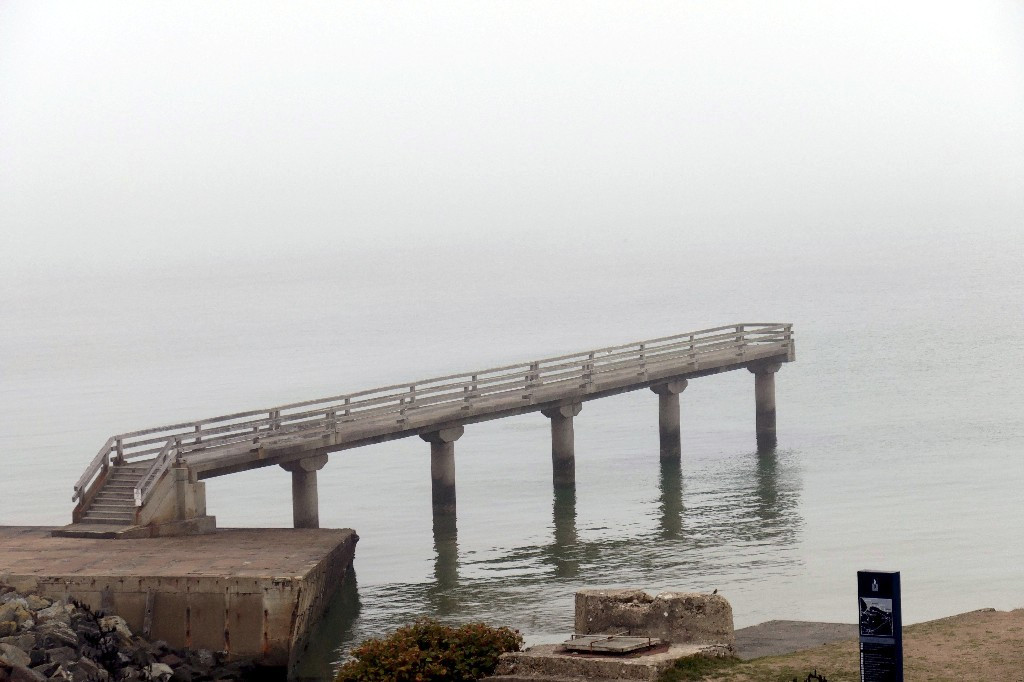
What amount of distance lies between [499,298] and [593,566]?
14915 cm

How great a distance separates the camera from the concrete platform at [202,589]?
78.1 ft

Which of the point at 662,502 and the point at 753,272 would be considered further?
the point at 753,272

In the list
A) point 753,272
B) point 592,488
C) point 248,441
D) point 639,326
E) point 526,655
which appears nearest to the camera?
point 526,655

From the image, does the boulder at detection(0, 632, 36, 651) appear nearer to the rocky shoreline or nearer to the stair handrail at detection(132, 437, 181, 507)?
the rocky shoreline

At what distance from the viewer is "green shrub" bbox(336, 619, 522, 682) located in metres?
19.2

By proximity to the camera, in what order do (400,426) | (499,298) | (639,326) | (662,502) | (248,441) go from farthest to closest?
(499,298) → (639,326) → (662,502) → (400,426) → (248,441)

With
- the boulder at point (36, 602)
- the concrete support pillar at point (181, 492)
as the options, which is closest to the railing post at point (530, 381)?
the concrete support pillar at point (181, 492)

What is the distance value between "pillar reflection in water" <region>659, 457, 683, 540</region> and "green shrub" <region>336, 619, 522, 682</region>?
641 inches

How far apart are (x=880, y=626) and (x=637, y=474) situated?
31.5 meters

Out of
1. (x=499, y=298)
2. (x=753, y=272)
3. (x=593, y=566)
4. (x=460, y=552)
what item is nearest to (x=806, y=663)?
(x=593, y=566)

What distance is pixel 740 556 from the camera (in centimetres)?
3300

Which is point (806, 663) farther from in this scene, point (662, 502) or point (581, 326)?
point (581, 326)

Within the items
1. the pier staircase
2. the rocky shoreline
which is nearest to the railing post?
the pier staircase

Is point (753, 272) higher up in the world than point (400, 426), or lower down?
higher up
